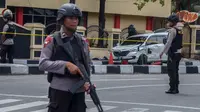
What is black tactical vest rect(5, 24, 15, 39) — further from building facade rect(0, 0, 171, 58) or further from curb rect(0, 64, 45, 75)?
building facade rect(0, 0, 171, 58)

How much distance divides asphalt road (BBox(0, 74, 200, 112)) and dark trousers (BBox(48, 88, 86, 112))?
13.2ft

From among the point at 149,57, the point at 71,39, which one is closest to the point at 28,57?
the point at 149,57

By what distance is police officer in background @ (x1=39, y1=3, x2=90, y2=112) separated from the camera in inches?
225

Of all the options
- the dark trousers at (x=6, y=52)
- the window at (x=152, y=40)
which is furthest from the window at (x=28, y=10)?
the dark trousers at (x=6, y=52)

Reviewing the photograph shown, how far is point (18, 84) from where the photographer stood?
45.4 feet

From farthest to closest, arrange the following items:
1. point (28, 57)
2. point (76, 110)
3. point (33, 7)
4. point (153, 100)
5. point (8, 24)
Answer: point (33, 7), point (28, 57), point (8, 24), point (153, 100), point (76, 110)

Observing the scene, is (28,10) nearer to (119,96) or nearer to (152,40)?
A: (152,40)

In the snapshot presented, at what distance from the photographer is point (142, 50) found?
24.7 m

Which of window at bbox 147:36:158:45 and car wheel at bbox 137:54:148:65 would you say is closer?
car wheel at bbox 137:54:148:65

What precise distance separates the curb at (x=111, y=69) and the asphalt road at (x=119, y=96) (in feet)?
5.98

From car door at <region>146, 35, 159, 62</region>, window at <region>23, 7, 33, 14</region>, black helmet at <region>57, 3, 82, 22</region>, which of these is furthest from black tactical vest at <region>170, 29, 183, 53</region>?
window at <region>23, 7, 33, 14</region>

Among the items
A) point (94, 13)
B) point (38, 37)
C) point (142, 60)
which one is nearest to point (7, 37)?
point (38, 37)

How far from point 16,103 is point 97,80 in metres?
5.40

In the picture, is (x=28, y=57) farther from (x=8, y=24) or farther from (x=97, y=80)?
(x=97, y=80)
